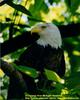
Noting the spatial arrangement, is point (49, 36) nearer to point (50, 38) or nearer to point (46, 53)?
point (50, 38)

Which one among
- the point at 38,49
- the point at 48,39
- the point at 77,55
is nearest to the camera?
the point at 77,55

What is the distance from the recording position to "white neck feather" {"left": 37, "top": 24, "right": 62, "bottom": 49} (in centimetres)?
360

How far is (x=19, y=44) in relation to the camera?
3.69ft

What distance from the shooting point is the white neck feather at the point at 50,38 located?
3.60m

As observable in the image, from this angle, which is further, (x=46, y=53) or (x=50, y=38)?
(x=50, y=38)

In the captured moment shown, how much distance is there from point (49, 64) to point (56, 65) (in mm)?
87

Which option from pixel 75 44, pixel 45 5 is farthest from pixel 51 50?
pixel 75 44

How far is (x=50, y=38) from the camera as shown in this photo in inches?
151

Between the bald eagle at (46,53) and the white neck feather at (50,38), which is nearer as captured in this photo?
the bald eagle at (46,53)

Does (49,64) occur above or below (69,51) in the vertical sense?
below

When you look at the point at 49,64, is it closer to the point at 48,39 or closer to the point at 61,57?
the point at 61,57

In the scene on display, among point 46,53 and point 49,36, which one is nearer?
point 46,53

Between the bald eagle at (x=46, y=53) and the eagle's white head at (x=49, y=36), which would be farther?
the eagle's white head at (x=49, y=36)

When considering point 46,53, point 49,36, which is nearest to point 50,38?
point 49,36
